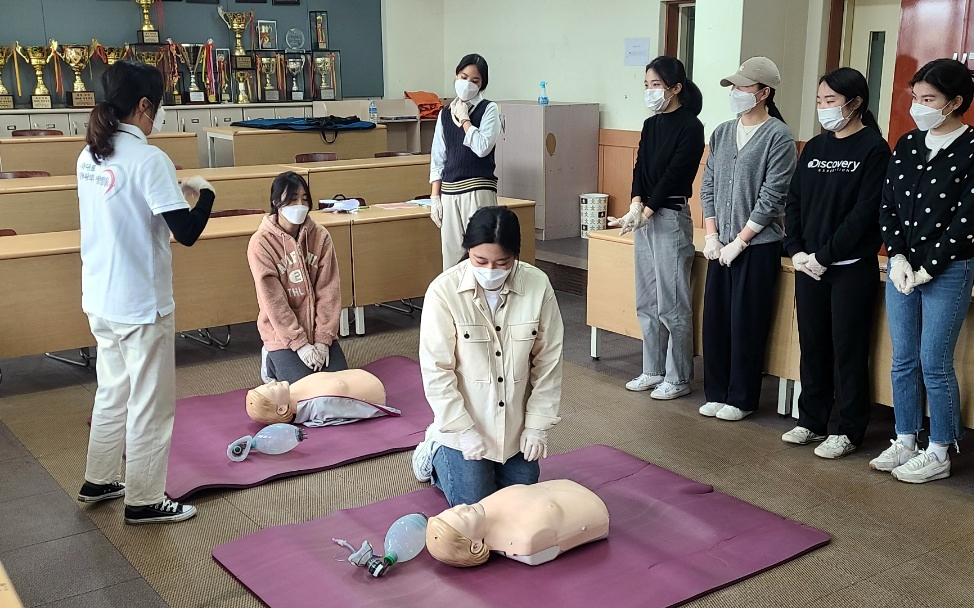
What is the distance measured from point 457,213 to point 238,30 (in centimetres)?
591

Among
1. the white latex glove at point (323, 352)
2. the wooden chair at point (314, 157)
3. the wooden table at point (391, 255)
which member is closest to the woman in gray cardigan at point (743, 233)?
the white latex glove at point (323, 352)

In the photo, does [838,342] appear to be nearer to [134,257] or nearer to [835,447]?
[835,447]

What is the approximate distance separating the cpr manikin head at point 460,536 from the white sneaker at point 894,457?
1.65 metres

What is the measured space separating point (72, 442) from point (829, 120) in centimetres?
321

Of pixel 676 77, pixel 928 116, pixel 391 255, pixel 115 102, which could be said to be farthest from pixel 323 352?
pixel 928 116

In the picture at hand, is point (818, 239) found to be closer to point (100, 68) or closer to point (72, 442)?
point (72, 442)

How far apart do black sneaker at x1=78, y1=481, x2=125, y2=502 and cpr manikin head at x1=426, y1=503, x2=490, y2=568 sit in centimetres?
124

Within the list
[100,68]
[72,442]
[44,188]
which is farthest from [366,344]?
[100,68]

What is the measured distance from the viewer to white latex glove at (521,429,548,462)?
9.46 ft

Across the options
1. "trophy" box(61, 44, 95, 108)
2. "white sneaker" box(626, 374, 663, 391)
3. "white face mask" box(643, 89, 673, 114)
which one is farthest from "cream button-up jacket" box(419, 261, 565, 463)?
"trophy" box(61, 44, 95, 108)

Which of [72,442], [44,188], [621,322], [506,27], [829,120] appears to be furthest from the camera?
[506,27]

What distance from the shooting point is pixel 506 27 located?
928cm

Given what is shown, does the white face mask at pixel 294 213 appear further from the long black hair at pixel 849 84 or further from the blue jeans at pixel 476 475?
the long black hair at pixel 849 84

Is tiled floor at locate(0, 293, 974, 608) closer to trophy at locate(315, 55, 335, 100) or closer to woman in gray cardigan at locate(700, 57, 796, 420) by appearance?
woman in gray cardigan at locate(700, 57, 796, 420)
